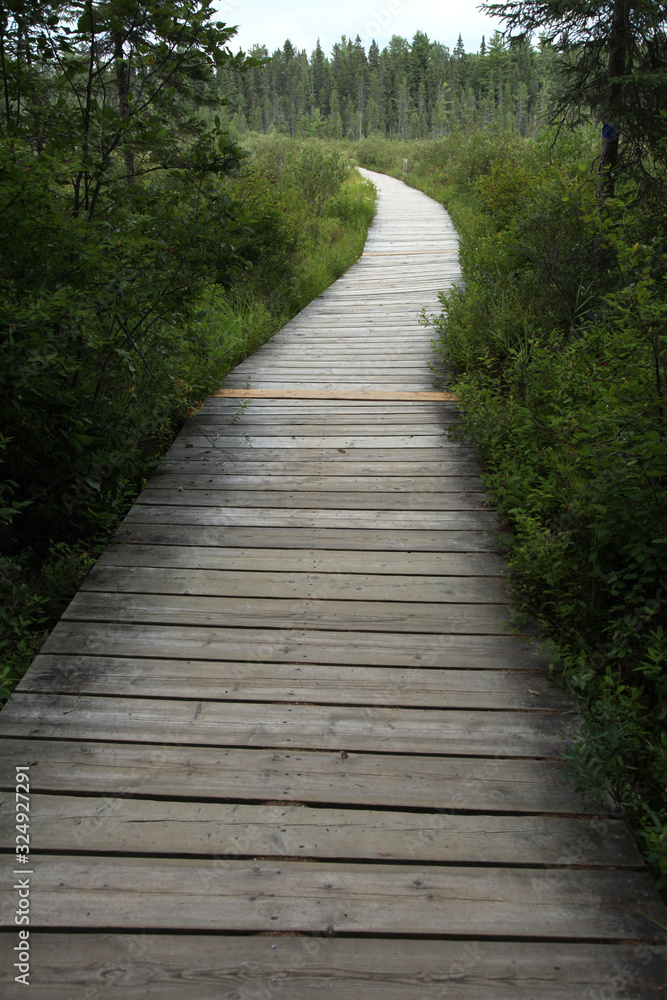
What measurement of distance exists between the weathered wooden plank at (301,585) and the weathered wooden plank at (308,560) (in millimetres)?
43

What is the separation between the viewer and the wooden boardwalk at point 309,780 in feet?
5.09

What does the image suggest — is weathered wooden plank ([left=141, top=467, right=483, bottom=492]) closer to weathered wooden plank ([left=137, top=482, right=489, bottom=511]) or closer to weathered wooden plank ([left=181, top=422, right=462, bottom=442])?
weathered wooden plank ([left=137, top=482, right=489, bottom=511])

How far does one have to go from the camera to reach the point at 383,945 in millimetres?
1577

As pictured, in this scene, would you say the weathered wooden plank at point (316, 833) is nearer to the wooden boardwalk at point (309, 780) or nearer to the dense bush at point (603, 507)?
the wooden boardwalk at point (309, 780)

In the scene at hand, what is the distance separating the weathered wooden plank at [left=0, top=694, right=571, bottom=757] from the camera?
84.7 inches

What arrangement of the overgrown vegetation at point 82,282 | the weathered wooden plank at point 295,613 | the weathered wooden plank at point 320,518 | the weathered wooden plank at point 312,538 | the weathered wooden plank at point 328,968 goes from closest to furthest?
the weathered wooden plank at point 328,968 < the weathered wooden plank at point 295,613 < the overgrown vegetation at point 82,282 < the weathered wooden plank at point 312,538 < the weathered wooden plank at point 320,518

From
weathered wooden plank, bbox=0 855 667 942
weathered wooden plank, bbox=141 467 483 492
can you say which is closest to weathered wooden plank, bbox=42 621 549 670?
weathered wooden plank, bbox=0 855 667 942

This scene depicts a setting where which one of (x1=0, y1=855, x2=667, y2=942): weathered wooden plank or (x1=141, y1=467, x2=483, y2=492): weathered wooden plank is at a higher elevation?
(x1=141, y1=467, x2=483, y2=492): weathered wooden plank

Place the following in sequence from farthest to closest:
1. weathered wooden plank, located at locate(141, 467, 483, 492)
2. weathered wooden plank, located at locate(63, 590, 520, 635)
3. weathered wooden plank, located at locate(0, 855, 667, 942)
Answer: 1. weathered wooden plank, located at locate(141, 467, 483, 492)
2. weathered wooden plank, located at locate(63, 590, 520, 635)
3. weathered wooden plank, located at locate(0, 855, 667, 942)

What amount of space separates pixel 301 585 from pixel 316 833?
1.28 meters

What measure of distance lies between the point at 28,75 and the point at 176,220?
3.16 ft

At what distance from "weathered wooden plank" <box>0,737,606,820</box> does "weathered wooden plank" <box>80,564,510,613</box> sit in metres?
0.89

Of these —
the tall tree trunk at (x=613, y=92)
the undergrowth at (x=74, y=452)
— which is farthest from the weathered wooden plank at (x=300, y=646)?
the tall tree trunk at (x=613, y=92)

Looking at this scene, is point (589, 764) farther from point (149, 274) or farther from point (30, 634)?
point (149, 274)
